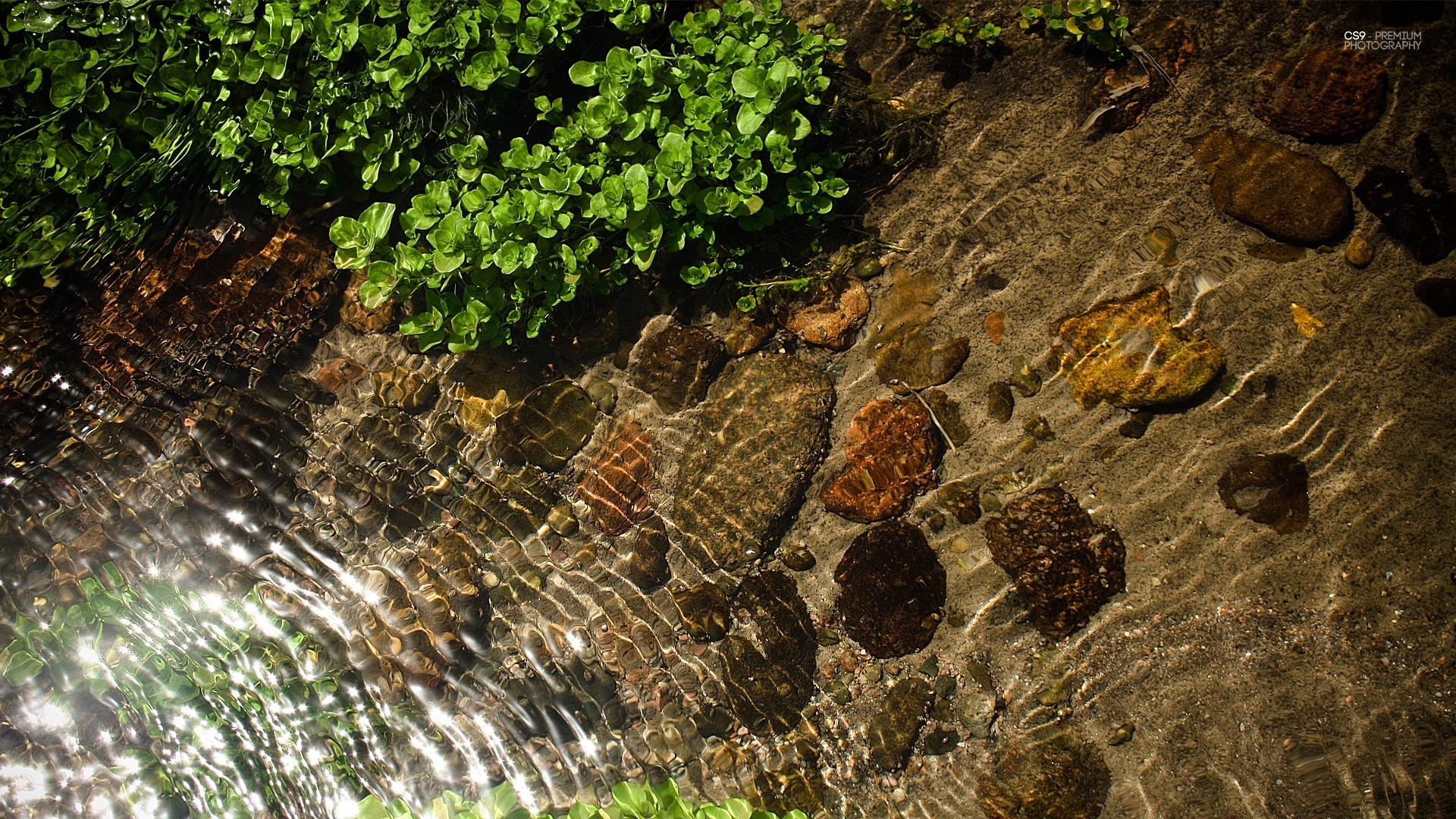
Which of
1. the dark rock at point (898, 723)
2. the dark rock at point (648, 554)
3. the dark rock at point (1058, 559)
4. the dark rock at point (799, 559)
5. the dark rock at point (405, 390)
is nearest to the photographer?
the dark rock at point (1058, 559)

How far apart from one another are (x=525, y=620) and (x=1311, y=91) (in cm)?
506

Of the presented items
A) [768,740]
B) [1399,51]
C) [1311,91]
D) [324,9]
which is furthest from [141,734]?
[1399,51]

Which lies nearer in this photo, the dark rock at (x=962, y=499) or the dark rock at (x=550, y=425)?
the dark rock at (x=962, y=499)

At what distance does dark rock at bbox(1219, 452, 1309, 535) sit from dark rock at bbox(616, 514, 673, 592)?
9.67ft

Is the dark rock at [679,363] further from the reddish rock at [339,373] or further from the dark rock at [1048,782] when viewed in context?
the dark rock at [1048,782]

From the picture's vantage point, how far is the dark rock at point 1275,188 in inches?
149

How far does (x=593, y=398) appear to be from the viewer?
15.3 feet

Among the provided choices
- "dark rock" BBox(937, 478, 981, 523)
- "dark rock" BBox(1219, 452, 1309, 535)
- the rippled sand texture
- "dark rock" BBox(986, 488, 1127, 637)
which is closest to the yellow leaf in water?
the rippled sand texture

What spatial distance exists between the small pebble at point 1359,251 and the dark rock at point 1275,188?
94mm

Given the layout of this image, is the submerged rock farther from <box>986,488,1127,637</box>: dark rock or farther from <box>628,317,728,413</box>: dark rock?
<box>628,317,728,413</box>: dark rock

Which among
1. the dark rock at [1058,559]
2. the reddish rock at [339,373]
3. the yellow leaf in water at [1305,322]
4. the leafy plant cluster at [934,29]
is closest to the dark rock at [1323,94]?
the yellow leaf in water at [1305,322]

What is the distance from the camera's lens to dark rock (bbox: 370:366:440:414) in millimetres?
4844

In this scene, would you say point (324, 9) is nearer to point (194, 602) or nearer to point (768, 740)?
point (194, 602)

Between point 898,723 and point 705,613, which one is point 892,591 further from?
point 705,613
